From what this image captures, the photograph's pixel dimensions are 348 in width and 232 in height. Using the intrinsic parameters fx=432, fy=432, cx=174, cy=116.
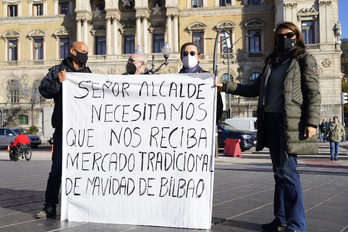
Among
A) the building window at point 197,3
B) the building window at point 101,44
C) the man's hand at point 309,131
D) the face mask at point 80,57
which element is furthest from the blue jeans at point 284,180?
the building window at point 101,44

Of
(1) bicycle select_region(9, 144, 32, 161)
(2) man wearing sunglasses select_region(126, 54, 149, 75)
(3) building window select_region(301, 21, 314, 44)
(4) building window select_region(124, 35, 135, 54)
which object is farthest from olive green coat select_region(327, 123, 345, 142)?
(4) building window select_region(124, 35, 135, 54)

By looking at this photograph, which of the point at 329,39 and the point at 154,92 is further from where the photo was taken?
the point at 329,39

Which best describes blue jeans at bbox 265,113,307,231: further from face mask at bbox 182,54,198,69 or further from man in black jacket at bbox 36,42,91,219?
man in black jacket at bbox 36,42,91,219

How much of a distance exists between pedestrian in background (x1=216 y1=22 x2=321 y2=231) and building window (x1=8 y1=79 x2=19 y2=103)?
4626 centimetres

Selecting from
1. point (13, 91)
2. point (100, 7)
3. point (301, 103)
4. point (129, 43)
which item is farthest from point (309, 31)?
point (301, 103)

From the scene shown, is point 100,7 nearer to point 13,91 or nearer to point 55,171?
point 13,91

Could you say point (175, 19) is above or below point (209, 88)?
above

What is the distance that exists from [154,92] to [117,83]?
45 centimetres

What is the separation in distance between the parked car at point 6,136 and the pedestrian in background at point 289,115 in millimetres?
26546

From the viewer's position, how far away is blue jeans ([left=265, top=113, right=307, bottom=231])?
414 centimetres

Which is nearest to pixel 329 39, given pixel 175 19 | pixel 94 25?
pixel 175 19

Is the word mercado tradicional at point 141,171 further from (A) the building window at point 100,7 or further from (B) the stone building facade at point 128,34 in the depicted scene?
(A) the building window at point 100,7

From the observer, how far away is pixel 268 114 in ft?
14.4

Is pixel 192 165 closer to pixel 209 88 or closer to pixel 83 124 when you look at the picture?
pixel 209 88
